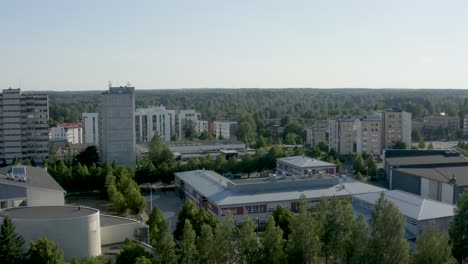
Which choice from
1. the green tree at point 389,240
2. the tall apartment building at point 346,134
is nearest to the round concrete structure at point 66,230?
the green tree at point 389,240

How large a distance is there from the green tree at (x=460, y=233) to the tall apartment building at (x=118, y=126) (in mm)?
17493

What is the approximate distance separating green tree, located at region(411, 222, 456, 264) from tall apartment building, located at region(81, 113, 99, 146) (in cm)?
3119

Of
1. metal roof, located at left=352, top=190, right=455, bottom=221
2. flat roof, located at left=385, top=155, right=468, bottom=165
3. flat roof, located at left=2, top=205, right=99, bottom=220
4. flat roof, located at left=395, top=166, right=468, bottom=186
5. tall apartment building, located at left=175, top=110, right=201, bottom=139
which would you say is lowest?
metal roof, located at left=352, top=190, right=455, bottom=221

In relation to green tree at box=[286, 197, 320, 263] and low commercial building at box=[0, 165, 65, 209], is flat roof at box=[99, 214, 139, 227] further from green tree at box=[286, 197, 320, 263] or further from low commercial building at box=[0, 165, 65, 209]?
green tree at box=[286, 197, 320, 263]

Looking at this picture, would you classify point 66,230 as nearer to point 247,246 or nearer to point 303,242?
point 247,246

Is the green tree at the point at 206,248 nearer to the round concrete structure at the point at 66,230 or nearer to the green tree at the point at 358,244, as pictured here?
the green tree at the point at 358,244

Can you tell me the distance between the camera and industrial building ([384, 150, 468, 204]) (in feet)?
56.9

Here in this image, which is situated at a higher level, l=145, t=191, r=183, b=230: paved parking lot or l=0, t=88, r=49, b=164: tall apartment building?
l=0, t=88, r=49, b=164: tall apartment building

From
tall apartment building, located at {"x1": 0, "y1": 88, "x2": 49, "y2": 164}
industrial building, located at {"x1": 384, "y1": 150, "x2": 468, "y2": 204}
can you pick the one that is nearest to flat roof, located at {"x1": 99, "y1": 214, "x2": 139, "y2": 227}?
industrial building, located at {"x1": 384, "y1": 150, "x2": 468, "y2": 204}

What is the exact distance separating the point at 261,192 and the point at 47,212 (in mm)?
6825

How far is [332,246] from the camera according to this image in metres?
10.2

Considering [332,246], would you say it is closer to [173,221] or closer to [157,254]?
[157,254]

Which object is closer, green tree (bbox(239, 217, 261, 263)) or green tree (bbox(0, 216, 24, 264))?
green tree (bbox(239, 217, 261, 263))

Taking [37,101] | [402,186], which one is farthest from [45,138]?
[402,186]
